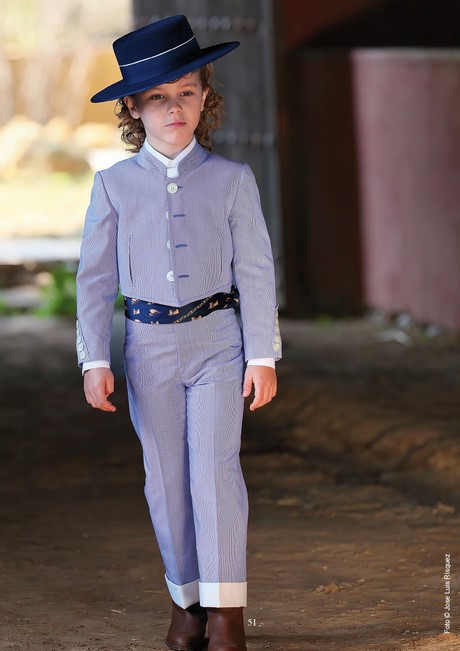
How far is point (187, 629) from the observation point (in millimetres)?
3287

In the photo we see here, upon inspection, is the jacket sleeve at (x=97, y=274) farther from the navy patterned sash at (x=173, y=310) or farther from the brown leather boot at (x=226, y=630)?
the brown leather boot at (x=226, y=630)

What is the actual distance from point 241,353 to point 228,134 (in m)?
6.62

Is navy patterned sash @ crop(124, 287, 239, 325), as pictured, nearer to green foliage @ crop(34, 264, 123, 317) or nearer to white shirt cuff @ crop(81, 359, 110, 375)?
white shirt cuff @ crop(81, 359, 110, 375)

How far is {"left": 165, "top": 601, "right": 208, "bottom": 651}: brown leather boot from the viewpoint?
328 centimetres

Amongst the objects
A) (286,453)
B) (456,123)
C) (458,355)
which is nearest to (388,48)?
(456,123)

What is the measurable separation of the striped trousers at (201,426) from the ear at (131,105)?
51 centimetres

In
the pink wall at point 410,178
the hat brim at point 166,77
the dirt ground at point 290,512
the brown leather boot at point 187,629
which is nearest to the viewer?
the hat brim at point 166,77

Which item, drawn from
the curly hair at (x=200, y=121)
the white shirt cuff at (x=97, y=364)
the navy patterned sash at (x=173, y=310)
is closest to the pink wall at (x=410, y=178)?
A: the curly hair at (x=200, y=121)

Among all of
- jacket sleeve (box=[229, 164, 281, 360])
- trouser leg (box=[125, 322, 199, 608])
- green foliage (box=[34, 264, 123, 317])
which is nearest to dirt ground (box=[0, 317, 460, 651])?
trouser leg (box=[125, 322, 199, 608])

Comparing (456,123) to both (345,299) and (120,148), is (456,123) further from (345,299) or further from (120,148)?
(120,148)

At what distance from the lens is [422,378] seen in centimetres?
715

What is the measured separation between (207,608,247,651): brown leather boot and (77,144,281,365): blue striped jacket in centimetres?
61

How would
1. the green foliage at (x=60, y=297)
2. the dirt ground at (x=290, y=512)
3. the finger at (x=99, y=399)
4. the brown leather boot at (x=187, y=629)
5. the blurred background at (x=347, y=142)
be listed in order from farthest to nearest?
the green foliage at (x=60, y=297) < the blurred background at (x=347, y=142) < the dirt ground at (x=290, y=512) < the brown leather boot at (x=187, y=629) < the finger at (x=99, y=399)

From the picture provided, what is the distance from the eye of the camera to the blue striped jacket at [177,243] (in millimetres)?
3152
